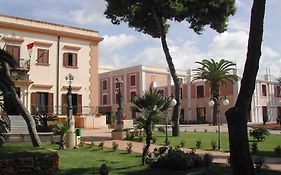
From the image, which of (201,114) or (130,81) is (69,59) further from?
(130,81)

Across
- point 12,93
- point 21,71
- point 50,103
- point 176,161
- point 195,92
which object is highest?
point 21,71

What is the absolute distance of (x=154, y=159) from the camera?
45.6 feet

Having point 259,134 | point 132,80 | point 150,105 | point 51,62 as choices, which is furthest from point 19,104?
point 132,80

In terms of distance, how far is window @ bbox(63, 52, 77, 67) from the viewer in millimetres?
37812

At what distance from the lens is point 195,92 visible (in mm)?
61844

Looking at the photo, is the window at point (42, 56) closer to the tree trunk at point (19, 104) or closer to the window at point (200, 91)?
the tree trunk at point (19, 104)

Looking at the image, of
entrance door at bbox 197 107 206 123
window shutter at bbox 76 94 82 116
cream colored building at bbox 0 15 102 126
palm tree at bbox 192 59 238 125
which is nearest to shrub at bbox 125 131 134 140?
cream colored building at bbox 0 15 102 126

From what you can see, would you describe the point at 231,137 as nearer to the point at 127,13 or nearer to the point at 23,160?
the point at 23,160

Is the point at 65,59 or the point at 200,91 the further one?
the point at 200,91

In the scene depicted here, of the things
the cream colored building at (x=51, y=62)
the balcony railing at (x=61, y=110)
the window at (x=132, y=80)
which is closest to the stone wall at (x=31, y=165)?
the cream colored building at (x=51, y=62)

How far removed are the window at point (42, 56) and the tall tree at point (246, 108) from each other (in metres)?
28.0

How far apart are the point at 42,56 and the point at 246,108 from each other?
2866 centimetres

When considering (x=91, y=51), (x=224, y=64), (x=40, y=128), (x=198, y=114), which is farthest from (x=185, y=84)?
(x=40, y=128)

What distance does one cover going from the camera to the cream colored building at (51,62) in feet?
114
